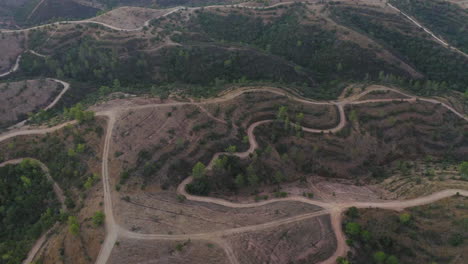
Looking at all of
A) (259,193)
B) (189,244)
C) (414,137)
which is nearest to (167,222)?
(189,244)

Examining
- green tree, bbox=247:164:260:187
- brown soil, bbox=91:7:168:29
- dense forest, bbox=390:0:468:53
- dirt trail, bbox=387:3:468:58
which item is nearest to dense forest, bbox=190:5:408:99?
brown soil, bbox=91:7:168:29

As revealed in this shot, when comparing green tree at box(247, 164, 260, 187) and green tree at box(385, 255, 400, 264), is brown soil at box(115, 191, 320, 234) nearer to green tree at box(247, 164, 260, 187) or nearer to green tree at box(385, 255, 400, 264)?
green tree at box(247, 164, 260, 187)

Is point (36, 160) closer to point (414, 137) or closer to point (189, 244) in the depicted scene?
point (189, 244)

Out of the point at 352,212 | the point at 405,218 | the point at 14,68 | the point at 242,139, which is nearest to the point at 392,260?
the point at 405,218

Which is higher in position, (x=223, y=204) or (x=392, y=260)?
(x=392, y=260)

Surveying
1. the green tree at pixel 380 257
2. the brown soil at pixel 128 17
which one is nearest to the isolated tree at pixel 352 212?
the green tree at pixel 380 257

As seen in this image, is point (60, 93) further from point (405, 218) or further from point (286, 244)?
point (405, 218)
